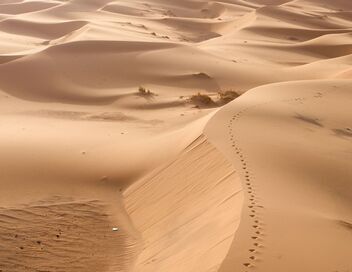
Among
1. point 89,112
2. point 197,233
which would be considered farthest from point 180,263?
point 89,112

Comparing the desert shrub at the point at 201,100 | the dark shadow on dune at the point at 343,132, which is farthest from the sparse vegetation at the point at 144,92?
the dark shadow on dune at the point at 343,132

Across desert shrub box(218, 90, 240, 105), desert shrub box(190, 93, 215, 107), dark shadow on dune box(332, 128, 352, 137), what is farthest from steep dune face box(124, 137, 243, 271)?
desert shrub box(218, 90, 240, 105)

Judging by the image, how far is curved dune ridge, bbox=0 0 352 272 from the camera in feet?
15.3

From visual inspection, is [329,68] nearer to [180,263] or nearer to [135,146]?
[135,146]

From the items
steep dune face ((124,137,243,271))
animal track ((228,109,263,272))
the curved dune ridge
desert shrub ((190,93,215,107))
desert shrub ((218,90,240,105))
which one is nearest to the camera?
animal track ((228,109,263,272))

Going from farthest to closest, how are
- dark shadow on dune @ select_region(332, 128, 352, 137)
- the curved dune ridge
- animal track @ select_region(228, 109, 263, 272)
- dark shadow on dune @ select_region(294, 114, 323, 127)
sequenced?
1. dark shadow on dune @ select_region(294, 114, 323, 127)
2. dark shadow on dune @ select_region(332, 128, 352, 137)
3. the curved dune ridge
4. animal track @ select_region(228, 109, 263, 272)

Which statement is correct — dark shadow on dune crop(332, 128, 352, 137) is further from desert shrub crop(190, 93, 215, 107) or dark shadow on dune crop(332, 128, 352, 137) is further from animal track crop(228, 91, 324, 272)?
desert shrub crop(190, 93, 215, 107)

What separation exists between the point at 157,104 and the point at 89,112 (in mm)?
1388

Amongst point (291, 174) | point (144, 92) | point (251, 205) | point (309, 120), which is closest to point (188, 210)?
point (251, 205)

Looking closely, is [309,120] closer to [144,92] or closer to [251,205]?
[251,205]

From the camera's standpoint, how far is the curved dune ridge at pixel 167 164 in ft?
15.3

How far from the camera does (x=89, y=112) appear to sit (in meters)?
11.2

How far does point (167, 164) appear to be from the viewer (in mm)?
7312

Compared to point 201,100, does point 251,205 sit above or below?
above
